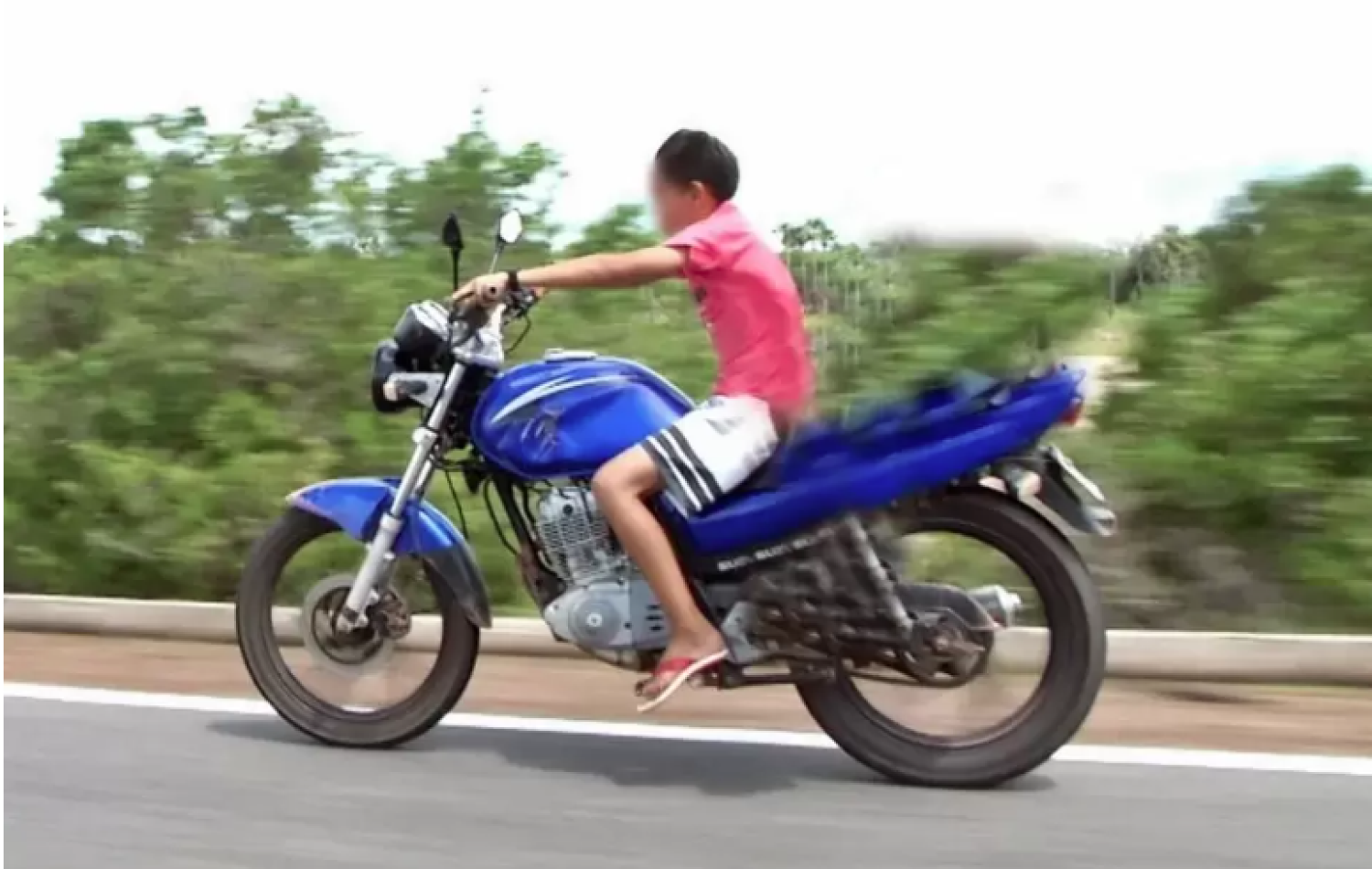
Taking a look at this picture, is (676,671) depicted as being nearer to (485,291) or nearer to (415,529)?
(415,529)

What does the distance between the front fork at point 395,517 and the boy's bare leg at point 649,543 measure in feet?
1.91

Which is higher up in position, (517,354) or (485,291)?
(485,291)

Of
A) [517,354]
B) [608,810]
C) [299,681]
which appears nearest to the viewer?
[608,810]

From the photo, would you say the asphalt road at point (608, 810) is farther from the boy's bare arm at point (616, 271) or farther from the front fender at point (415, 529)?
the boy's bare arm at point (616, 271)

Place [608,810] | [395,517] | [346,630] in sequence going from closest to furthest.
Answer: [608,810]
[395,517]
[346,630]

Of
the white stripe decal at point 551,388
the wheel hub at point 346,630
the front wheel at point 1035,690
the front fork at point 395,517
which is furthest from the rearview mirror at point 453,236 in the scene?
the front wheel at point 1035,690

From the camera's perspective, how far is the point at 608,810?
4.51 m

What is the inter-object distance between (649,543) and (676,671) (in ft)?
1.13

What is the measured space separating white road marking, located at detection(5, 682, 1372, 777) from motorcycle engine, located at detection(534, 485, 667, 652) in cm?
66

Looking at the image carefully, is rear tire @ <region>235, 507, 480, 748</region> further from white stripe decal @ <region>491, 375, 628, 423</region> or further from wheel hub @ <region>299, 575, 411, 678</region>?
white stripe decal @ <region>491, 375, 628, 423</region>

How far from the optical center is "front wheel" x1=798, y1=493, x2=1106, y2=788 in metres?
4.57

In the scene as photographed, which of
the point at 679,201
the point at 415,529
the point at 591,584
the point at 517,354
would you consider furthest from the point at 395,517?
the point at 517,354

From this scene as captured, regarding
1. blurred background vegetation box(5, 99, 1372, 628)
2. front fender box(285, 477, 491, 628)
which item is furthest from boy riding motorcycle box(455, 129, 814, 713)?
blurred background vegetation box(5, 99, 1372, 628)

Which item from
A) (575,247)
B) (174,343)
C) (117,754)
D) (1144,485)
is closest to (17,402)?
(174,343)
